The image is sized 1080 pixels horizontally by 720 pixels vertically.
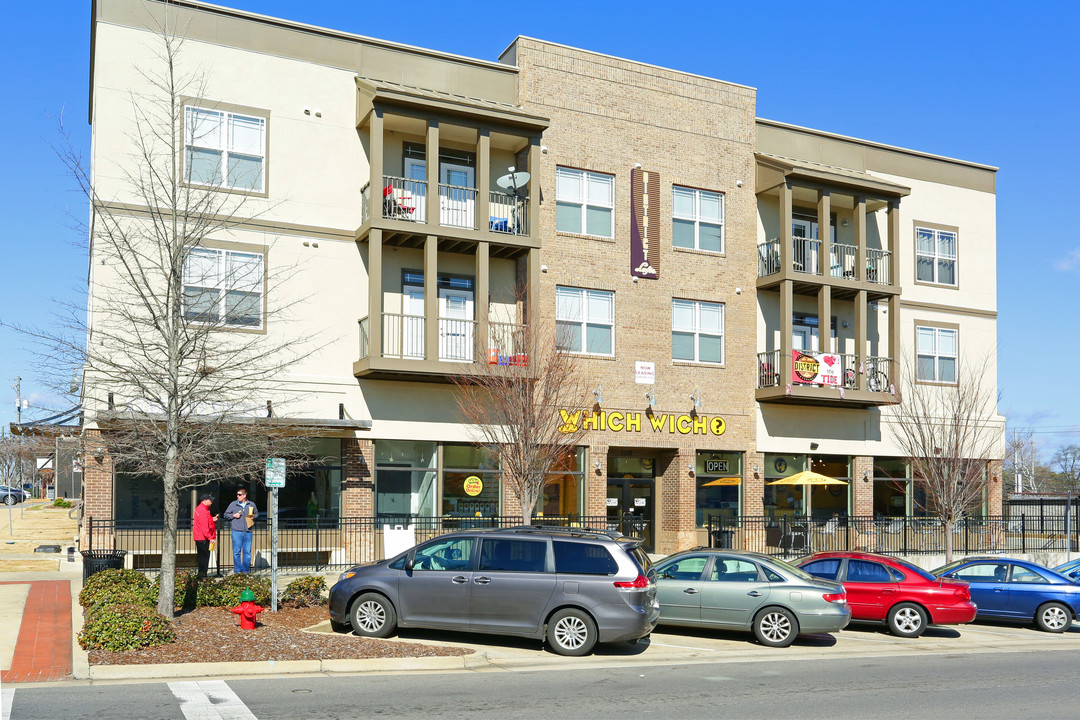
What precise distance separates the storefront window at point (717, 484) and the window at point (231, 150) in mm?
14273

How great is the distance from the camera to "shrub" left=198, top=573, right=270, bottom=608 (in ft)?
53.3

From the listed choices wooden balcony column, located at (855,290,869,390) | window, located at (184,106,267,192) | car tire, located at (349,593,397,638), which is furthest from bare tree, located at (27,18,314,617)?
wooden balcony column, located at (855,290,869,390)

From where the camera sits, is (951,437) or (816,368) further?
(816,368)

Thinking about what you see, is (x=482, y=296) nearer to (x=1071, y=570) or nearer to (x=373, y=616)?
(x=373, y=616)

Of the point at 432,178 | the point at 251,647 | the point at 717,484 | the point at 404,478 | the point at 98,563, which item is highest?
the point at 432,178

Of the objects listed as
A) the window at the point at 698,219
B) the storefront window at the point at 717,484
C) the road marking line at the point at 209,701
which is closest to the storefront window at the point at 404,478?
the storefront window at the point at 717,484

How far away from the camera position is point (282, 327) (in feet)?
78.7

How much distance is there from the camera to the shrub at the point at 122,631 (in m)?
12.7

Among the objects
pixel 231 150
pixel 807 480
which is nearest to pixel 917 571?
pixel 807 480

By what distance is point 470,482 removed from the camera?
25.9m

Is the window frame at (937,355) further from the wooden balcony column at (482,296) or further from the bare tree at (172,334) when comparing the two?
the bare tree at (172,334)

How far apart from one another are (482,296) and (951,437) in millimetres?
14042

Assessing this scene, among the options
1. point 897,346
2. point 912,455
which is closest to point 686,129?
point 897,346

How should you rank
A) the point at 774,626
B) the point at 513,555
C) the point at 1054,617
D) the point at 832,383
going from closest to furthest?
1. the point at 513,555
2. the point at 774,626
3. the point at 1054,617
4. the point at 832,383
